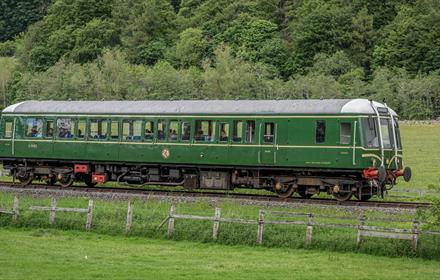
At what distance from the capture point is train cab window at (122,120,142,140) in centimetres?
4194

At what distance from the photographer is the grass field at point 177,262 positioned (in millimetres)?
25938

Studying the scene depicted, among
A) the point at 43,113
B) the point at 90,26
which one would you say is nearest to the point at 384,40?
the point at 90,26

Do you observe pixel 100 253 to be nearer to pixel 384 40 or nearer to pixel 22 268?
pixel 22 268

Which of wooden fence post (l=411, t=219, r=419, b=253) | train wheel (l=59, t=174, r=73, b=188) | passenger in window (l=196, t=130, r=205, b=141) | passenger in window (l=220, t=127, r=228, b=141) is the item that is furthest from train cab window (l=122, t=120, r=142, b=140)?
wooden fence post (l=411, t=219, r=419, b=253)

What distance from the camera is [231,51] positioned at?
119m

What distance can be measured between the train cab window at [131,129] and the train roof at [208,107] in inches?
17.1

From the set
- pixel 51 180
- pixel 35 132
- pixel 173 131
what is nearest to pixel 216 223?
pixel 173 131

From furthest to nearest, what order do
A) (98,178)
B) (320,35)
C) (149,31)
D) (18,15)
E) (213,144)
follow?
(18,15) < (149,31) < (320,35) < (98,178) < (213,144)

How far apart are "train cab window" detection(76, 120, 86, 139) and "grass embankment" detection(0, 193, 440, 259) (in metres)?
4.98

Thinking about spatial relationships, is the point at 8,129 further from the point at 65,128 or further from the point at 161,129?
the point at 161,129

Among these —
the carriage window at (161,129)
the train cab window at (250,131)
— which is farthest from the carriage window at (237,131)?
the carriage window at (161,129)

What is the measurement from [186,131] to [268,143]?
13.0 feet

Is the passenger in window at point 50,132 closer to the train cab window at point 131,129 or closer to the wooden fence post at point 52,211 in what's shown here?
the train cab window at point 131,129

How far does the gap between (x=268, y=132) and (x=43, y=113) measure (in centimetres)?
1141
